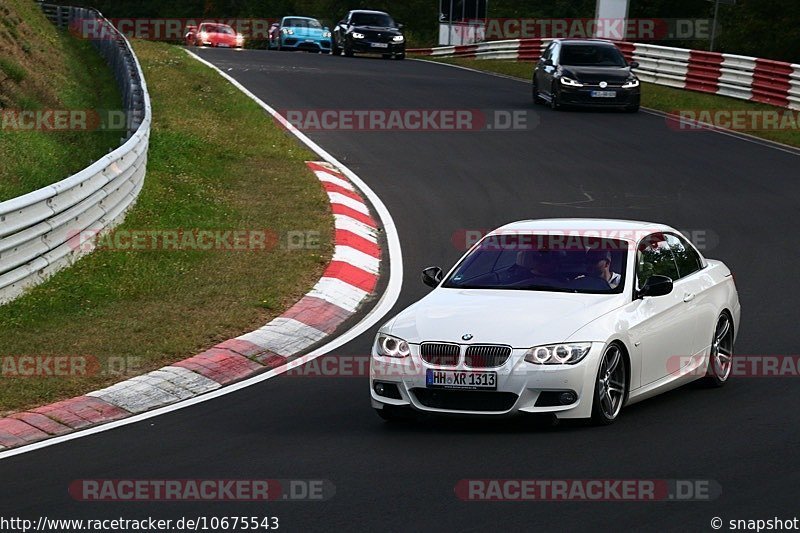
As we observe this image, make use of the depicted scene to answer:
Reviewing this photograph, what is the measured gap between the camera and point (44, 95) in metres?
23.9

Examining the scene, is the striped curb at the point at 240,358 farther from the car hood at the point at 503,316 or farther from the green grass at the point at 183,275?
the car hood at the point at 503,316

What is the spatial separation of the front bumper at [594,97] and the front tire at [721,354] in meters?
17.9

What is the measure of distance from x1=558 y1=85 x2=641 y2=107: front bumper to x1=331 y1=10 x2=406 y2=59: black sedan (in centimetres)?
1715

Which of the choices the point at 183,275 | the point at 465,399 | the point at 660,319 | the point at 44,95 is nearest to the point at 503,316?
the point at 465,399

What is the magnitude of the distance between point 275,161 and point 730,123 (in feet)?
35.4

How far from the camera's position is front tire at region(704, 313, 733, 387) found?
34.6 ft

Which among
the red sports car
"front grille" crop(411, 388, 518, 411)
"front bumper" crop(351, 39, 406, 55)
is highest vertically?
"front grille" crop(411, 388, 518, 411)


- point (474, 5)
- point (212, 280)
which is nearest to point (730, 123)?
point (212, 280)

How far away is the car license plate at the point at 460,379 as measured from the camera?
888 centimetres

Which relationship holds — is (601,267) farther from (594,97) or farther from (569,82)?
(594,97)

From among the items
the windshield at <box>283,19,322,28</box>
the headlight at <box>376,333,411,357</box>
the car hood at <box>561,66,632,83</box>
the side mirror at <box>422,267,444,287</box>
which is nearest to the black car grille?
the windshield at <box>283,19,322,28</box>

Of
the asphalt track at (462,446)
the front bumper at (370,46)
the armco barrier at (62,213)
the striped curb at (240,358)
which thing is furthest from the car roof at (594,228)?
the front bumper at (370,46)

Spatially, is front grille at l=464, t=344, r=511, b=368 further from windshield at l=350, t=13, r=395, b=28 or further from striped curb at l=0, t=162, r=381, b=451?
windshield at l=350, t=13, r=395, b=28

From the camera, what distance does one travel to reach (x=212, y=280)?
546 inches
